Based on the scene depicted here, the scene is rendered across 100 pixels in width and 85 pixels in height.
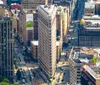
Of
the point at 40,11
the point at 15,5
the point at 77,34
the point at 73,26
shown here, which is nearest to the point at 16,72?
the point at 40,11

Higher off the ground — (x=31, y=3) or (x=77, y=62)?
(x=31, y=3)

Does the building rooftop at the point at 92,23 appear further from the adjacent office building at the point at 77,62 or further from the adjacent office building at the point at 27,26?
the adjacent office building at the point at 77,62

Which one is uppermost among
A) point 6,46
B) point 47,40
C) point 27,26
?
point 47,40

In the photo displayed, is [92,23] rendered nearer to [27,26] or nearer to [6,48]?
[27,26]

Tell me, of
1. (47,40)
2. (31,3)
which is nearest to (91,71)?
(47,40)

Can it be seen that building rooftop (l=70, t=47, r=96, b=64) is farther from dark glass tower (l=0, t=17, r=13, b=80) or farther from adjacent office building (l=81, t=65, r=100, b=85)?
dark glass tower (l=0, t=17, r=13, b=80)

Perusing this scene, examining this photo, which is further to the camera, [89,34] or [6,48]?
[89,34]
